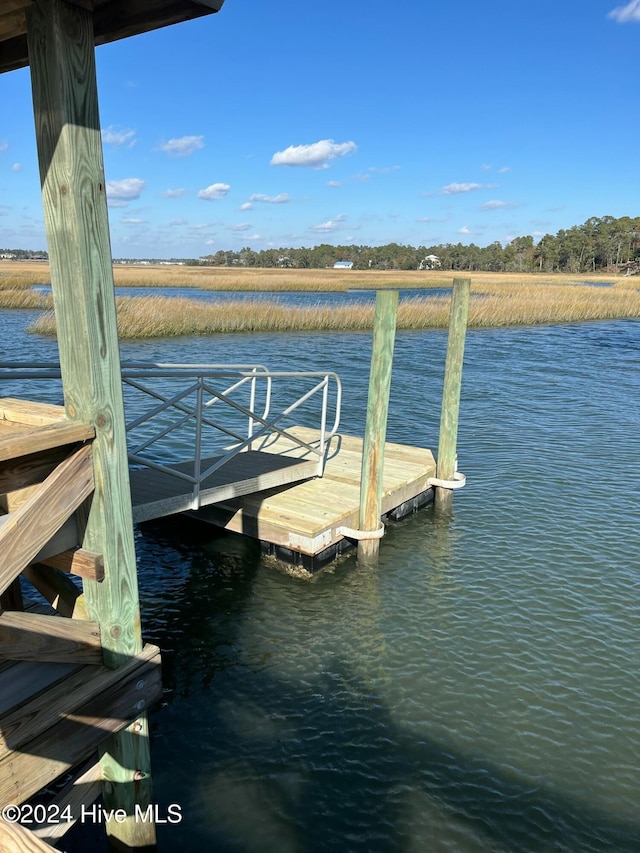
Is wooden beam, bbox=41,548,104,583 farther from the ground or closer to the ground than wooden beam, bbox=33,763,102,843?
farther from the ground

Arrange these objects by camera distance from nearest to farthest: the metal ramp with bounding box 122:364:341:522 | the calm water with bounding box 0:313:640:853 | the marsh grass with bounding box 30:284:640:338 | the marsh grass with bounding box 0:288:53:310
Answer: the calm water with bounding box 0:313:640:853
the metal ramp with bounding box 122:364:341:522
the marsh grass with bounding box 30:284:640:338
the marsh grass with bounding box 0:288:53:310

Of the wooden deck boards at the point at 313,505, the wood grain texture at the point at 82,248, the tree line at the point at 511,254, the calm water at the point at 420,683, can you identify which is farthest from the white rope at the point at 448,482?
the tree line at the point at 511,254

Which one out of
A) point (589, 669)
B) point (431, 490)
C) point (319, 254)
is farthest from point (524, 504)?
point (319, 254)

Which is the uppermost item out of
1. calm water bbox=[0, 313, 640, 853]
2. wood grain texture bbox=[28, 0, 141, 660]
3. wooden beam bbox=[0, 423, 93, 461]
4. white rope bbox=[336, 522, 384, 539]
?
wood grain texture bbox=[28, 0, 141, 660]

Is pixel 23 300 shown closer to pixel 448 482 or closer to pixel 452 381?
pixel 452 381

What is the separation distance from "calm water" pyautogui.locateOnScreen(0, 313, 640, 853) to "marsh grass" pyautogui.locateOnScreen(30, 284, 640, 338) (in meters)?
16.3

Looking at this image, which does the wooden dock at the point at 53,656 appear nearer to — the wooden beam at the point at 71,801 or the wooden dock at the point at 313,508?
the wooden beam at the point at 71,801

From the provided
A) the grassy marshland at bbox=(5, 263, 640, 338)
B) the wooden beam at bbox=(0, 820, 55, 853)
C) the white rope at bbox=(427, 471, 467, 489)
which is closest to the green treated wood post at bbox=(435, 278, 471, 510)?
the white rope at bbox=(427, 471, 467, 489)

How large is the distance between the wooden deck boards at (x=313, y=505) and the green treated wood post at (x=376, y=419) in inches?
9.1

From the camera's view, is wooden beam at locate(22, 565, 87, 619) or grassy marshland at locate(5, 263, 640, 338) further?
grassy marshland at locate(5, 263, 640, 338)

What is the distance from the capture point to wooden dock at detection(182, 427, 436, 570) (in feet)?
21.0

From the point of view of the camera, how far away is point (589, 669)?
530 centimetres

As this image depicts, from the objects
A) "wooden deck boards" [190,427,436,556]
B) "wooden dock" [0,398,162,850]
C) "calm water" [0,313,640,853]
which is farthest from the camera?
"wooden deck boards" [190,427,436,556]

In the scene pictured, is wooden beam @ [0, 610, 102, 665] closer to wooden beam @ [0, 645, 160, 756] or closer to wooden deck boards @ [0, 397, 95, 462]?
wooden beam @ [0, 645, 160, 756]
